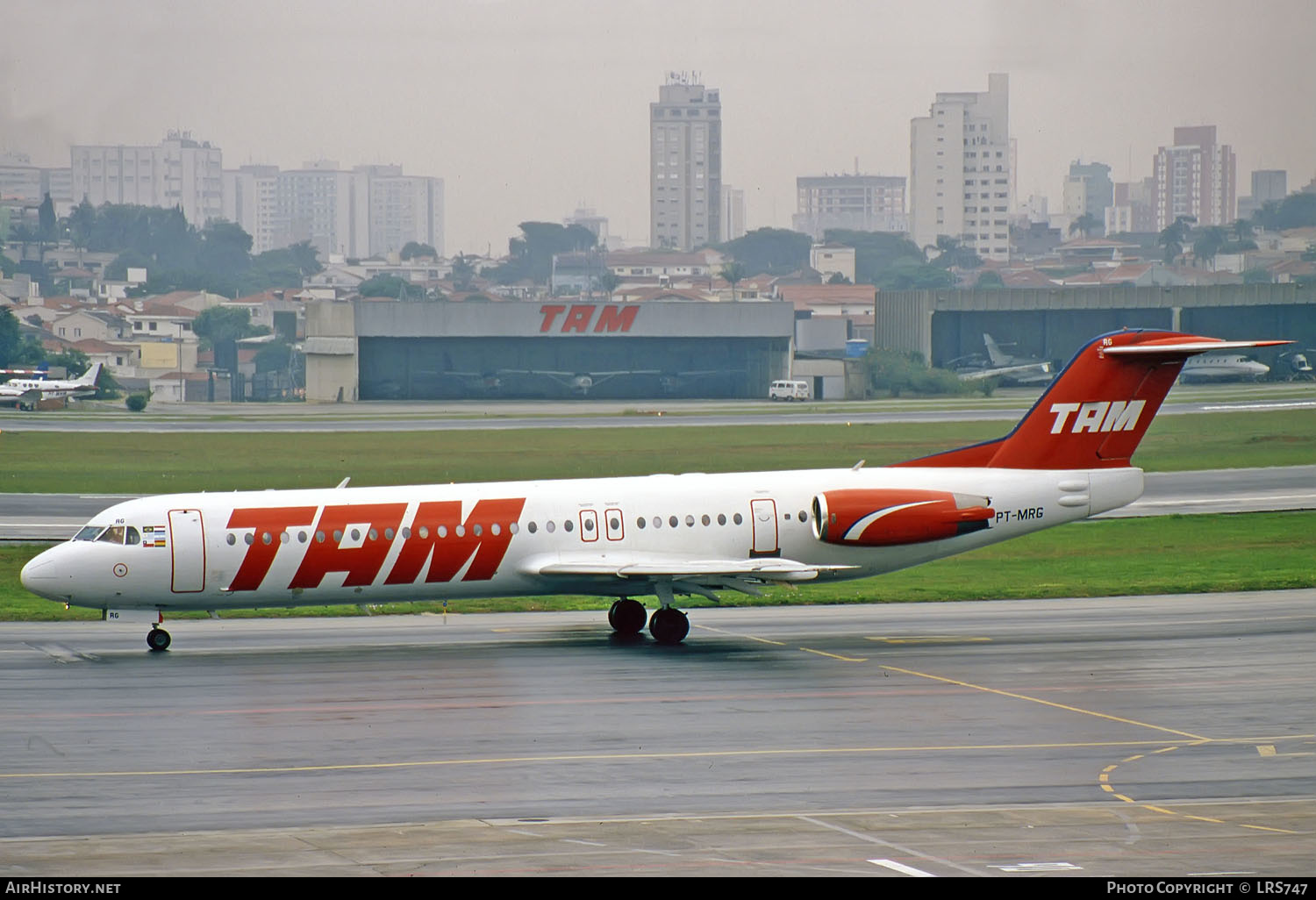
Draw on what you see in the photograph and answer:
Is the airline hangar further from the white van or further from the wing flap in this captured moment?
the wing flap

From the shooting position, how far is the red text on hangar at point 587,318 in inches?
4931

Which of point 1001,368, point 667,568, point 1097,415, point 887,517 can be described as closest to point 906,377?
point 1001,368

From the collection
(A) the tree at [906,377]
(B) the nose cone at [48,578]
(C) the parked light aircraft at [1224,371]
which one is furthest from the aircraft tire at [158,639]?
(A) the tree at [906,377]

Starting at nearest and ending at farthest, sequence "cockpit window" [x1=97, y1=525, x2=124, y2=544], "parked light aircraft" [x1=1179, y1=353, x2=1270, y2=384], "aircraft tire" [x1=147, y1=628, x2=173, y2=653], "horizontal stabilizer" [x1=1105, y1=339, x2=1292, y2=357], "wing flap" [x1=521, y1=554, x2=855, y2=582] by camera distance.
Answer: "wing flap" [x1=521, y1=554, x2=855, y2=582] < "cockpit window" [x1=97, y1=525, x2=124, y2=544] < "aircraft tire" [x1=147, y1=628, x2=173, y2=653] < "horizontal stabilizer" [x1=1105, y1=339, x2=1292, y2=357] < "parked light aircraft" [x1=1179, y1=353, x2=1270, y2=384]

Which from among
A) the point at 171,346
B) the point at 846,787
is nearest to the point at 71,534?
the point at 846,787

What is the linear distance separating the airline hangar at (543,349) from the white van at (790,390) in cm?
988

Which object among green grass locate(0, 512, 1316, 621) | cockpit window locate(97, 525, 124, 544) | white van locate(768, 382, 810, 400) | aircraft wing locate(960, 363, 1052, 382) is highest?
aircraft wing locate(960, 363, 1052, 382)

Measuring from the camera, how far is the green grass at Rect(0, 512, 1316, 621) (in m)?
38.5

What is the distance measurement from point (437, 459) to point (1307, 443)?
40.2 meters

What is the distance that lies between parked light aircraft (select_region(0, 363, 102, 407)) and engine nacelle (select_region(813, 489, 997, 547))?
8088 cm

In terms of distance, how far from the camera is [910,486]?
33.6 metres

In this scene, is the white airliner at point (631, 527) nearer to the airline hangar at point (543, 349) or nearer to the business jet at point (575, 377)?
the airline hangar at point (543, 349)

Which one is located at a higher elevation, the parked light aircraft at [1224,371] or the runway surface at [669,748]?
the parked light aircraft at [1224,371]

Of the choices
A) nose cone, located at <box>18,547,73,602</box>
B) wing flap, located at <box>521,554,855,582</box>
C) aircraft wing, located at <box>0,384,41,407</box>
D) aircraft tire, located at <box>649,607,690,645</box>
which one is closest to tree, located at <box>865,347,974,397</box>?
aircraft wing, located at <box>0,384,41,407</box>
